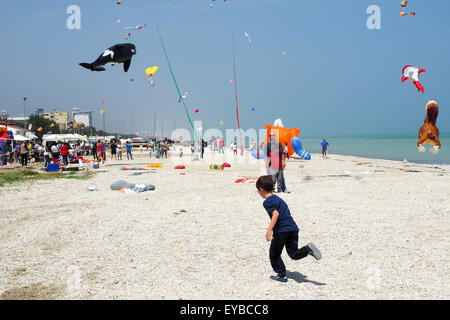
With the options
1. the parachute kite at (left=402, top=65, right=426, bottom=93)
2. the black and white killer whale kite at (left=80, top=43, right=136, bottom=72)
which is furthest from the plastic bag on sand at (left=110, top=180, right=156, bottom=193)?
the parachute kite at (left=402, top=65, right=426, bottom=93)

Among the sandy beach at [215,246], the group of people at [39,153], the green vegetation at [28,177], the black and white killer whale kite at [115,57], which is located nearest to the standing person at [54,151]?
the group of people at [39,153]

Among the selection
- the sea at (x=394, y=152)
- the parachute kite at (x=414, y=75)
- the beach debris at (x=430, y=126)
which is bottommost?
the sea at (x=394, y=152)

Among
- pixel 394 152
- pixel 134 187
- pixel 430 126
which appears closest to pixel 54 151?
pixel 134 187

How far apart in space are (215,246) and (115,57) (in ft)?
23.0

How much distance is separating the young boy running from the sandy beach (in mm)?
243

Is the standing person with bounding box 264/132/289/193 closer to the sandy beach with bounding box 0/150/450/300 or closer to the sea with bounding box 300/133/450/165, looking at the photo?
the sandy beach with bounding box 0/150/450/300

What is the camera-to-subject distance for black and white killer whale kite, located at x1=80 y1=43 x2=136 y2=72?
34.1ft

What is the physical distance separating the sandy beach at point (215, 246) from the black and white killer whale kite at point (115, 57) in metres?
3.82

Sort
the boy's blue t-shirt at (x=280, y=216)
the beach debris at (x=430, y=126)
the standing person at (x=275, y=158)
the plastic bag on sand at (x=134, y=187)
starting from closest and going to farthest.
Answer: the boy's blue t-shirt at (x=280, y=216)
the standing person at (x=275, y=158)
the plastic bag on sand at (x=134, y=187)
the beach debris at (x=430, y=126)

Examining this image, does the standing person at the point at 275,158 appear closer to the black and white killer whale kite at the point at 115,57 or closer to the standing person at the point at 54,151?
the black and white killer whale kite at the point at 115,57

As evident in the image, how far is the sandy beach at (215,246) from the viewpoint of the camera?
4.28 m

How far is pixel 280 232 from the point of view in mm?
4410

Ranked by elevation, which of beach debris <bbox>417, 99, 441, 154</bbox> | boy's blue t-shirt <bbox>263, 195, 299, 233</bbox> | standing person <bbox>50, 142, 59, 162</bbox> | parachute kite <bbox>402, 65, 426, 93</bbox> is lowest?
boy's blue t-shirt <bbox>263, 195, 299, 233</bbox>

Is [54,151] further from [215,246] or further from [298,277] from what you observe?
[298,277]
